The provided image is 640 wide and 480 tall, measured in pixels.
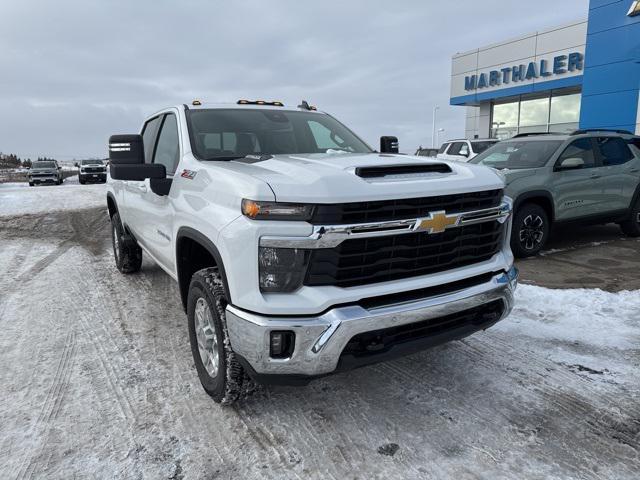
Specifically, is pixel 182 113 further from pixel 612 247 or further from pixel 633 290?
pixel 612 247

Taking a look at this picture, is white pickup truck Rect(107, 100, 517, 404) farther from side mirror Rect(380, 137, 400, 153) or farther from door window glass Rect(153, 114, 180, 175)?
side mirror Rect(380, 137, 400, 153)

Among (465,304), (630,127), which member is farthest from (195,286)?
(630,127)

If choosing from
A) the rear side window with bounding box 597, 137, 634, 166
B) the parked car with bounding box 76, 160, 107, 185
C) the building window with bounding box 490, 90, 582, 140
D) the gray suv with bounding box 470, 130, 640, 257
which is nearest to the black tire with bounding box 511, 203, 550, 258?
the gray suv with bounding box 470, 130, 640, 257

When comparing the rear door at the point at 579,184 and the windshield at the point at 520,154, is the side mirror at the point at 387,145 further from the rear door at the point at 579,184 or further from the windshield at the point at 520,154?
the rear door at the point at 579,184

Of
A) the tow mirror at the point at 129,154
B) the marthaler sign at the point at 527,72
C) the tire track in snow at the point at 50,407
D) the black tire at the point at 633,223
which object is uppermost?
the marthaler sign at the point at 527,72

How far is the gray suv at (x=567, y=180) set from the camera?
22.1ft

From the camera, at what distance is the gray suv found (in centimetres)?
672

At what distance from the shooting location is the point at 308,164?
9.52ft

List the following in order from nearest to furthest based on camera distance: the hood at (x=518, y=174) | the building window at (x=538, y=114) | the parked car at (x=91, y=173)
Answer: the hood at (x=518, y=174)
the building window at (x=538, y=114)
the parked car at (x=91, y=173)

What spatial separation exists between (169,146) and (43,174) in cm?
2894

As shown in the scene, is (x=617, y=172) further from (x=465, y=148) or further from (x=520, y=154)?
(x=465, y=148)

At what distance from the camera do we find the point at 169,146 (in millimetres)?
4047

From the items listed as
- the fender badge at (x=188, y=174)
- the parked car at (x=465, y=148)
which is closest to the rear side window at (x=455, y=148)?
the parked car at (x=465, y=148)

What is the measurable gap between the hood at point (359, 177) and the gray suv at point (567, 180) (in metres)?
3.98
